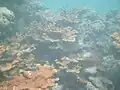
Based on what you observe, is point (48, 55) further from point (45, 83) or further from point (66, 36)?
point (45, 83)

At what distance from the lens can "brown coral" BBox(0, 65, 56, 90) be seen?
3.38m

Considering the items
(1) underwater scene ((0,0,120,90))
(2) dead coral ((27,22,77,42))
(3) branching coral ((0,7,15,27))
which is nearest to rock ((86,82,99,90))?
(1) underwater scene ((0,0,120,90))

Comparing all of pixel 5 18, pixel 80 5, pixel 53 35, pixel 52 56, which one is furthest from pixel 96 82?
pixel 80 5

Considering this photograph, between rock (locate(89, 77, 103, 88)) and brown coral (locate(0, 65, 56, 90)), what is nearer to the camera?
brown coral (locate(0, 65, 56, 90))

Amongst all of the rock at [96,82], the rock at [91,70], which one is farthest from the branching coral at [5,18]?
the rock at [96,82]

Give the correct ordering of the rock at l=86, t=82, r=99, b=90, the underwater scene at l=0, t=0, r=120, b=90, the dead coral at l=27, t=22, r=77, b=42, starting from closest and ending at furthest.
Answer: the underwater scene at l=0, t=0, r=120, b=90 < the rock at l=86, t=82, r=99, b=90 < the dead coral at l=27, t=22, r=77, b=42

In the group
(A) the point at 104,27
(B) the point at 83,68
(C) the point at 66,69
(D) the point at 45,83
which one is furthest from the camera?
(A) the point at 104,27

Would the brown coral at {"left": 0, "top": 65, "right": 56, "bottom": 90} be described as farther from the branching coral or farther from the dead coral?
the branching coral

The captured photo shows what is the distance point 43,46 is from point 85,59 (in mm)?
1771

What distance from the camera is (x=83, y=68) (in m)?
6.09

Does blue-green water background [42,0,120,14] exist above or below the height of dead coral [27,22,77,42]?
above

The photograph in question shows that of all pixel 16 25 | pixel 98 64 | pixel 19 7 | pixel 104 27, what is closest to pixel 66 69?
pixel 98 64

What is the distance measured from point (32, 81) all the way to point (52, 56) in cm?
361

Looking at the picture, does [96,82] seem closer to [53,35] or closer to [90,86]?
[90,86]
